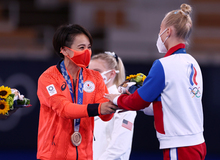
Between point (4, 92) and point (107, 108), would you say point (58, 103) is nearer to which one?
point (107, 108)

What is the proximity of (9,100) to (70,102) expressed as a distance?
61 cm

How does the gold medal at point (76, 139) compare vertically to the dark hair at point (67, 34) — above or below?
below

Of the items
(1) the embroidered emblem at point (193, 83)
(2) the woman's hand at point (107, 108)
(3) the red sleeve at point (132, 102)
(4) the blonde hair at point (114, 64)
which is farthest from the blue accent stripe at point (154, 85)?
(4) the blonde hair at point (114, 64)

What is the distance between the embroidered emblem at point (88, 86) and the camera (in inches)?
109

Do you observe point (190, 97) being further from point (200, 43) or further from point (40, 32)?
point (200, 43)

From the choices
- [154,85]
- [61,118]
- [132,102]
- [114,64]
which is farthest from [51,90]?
[114,64]

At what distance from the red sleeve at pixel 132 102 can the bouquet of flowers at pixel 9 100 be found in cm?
99

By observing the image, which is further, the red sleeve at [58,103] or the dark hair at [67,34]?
the dark hair at [67,34]

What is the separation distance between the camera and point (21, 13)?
10.6 meters

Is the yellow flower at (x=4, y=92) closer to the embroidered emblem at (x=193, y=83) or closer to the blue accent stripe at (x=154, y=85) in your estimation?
the blue accent stripe at (x=154, y=85)

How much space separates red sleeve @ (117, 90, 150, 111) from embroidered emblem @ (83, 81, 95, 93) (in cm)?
28

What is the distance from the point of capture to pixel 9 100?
9.24ft

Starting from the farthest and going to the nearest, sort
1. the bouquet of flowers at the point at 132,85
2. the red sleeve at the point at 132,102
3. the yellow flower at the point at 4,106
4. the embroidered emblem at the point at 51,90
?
the bouquet of flowers at the point at 132,85 → the yellow flower at the point at 4,106 → the embroidered emblem at the point at 51,90 → the red sleeve at the point at 132,102

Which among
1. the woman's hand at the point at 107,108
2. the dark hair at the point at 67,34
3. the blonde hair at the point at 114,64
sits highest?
the dark hair at the point at 67,34
